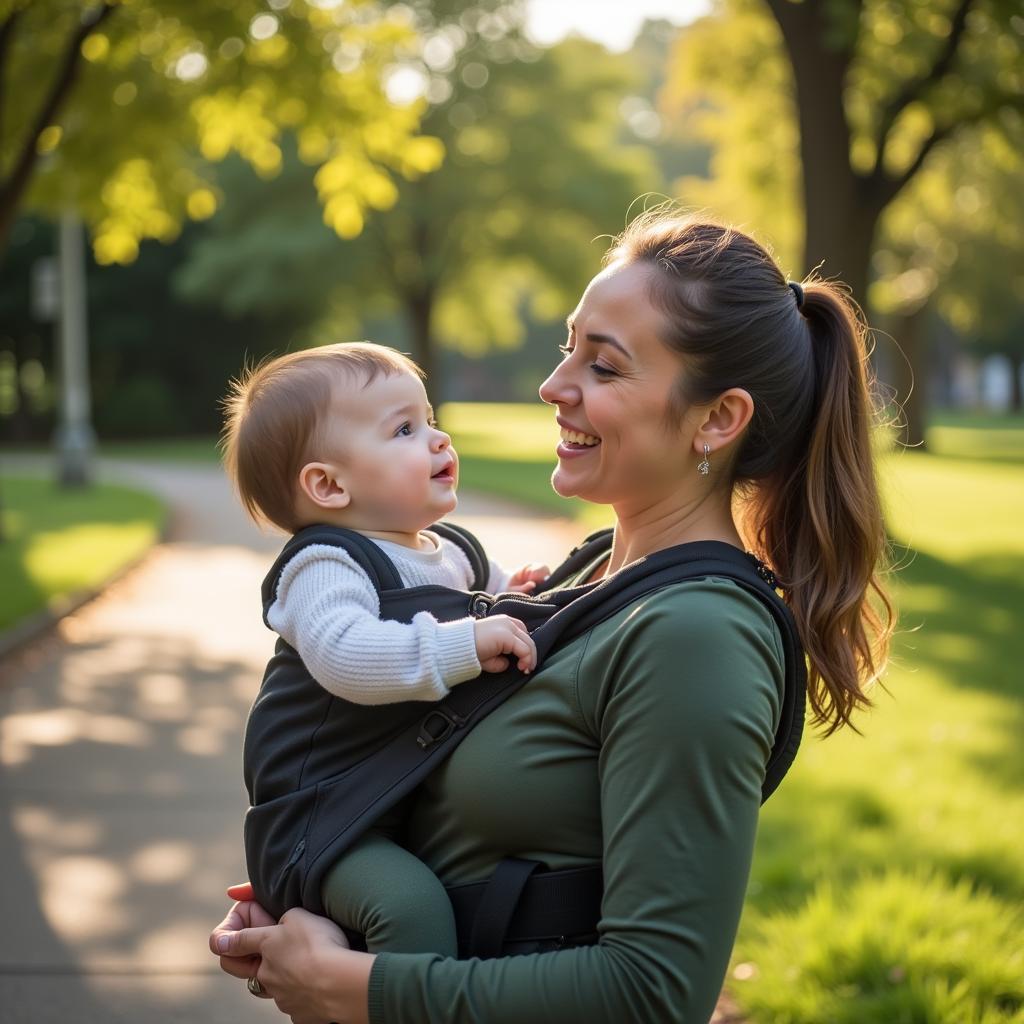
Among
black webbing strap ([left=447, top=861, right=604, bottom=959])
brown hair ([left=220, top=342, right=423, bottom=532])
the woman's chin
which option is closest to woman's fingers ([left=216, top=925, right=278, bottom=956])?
black webbing strap ([left=447, top=861, right=604, bottom=959])

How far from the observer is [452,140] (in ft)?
126

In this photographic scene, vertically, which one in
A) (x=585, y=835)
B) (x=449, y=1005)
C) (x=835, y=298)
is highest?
(x=835, y=298)

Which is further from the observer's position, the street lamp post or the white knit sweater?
the street lamp post

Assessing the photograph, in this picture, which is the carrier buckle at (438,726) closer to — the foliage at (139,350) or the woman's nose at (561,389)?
the woman's nose at (561,389)

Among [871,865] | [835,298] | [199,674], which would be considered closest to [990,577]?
[199,674]

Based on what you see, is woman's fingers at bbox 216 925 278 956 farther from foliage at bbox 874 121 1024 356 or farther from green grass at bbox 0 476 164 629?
foliage at bbox 874 121 1024 356

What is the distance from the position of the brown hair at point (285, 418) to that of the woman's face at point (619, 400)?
0.40 metres

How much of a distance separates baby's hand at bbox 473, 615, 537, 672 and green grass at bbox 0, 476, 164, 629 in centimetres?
901

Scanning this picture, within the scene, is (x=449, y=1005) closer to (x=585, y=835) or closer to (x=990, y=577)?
(x=585, y=835)

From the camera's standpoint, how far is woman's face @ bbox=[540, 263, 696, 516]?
1.96 metres

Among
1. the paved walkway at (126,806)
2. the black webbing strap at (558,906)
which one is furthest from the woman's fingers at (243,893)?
the paved walkway at (126,806)

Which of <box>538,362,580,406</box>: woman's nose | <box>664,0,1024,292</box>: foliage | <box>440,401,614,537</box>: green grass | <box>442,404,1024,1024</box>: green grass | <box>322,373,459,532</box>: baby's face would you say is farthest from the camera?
<box>440,401,614,537</box>: green grass

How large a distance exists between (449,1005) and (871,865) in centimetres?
369

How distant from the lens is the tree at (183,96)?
11305 mm
